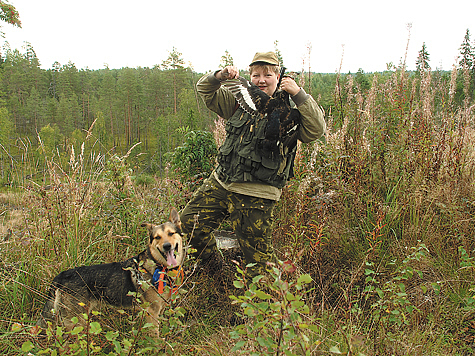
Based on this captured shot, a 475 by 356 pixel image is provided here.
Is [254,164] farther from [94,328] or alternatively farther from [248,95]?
[94,328]

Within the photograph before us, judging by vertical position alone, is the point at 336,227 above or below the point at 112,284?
above

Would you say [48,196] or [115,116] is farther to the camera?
[115,116]

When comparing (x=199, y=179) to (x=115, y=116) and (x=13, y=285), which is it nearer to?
(x=13, y=285)

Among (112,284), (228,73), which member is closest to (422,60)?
(228,73)

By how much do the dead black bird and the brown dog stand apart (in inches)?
44.7

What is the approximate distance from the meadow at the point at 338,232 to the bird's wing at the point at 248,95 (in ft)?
3.11

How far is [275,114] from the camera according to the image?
7.73 feet

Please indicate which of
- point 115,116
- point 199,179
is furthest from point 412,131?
point 115,116

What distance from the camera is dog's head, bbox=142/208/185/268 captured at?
2.47 metres

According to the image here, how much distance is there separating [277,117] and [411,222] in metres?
2.04

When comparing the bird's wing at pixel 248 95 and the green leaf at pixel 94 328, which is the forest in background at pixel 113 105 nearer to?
the bird's wing at pixel 248 95

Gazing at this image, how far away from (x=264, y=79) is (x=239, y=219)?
1.32 meters

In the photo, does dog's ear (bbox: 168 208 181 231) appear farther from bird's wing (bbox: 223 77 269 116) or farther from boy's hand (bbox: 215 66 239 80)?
boy's hand (bbox: 215 66 239 80)

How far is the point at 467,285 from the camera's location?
97.5 inches
